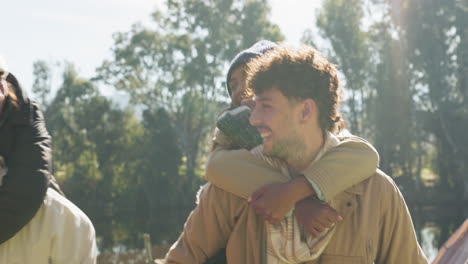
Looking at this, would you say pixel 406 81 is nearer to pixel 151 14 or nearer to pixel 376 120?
pixel 376 120

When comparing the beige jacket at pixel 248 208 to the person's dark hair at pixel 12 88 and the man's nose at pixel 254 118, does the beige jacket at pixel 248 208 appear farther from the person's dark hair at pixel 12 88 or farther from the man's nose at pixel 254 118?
the person's dark hair at pixel 12 88

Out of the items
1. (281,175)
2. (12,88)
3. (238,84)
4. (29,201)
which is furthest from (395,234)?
(12,88)

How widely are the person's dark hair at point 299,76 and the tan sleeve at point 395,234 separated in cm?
39

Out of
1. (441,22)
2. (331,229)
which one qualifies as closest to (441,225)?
(441,22)

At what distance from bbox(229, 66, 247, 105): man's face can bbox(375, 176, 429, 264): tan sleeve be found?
2.55ft

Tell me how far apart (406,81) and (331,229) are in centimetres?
3200

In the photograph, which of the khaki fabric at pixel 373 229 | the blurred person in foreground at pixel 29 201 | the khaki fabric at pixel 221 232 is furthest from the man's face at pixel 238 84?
the blurred person in foreground at pixel 29 201

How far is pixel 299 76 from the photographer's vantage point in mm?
2168

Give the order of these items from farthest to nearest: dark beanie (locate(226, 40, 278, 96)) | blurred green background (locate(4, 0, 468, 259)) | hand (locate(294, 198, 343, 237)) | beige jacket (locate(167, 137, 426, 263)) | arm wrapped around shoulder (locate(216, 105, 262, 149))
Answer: blurred green background (locate(4, 0, 468, 259)), dark beanie (locate(226, 40, 278, 96)), arm wrapped around shoulder (locate(216, 105, 262, 149)), beige jacket (locate(167, 137, 426, 263)), hand (locate(294, 198, 343, 237))

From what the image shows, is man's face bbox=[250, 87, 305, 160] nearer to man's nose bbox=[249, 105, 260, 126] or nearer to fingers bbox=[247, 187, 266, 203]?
man's nose bbox=[249, 105, 260, 126]

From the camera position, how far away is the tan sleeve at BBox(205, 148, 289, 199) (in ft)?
7.01

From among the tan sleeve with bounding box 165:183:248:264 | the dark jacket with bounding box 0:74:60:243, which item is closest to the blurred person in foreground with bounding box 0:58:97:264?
the dark jacket with bounding box 0:74:60:243

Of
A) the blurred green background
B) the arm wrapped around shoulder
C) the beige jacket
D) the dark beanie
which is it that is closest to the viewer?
the beige jacket

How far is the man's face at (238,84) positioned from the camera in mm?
2576
